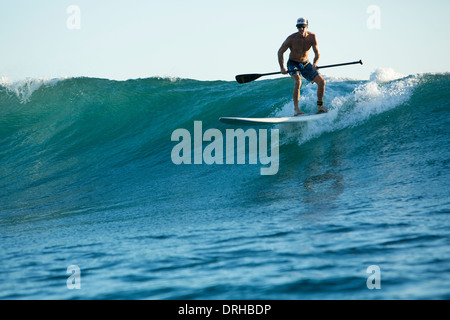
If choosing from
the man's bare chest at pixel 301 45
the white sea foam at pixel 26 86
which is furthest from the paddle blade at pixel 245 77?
the white sea foam at pixel 26 86

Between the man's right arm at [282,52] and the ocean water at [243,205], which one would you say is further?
the man's right arm at [282,52]

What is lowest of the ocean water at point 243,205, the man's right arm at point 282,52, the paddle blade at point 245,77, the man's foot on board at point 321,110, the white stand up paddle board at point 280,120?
the ocean water at point 243,205

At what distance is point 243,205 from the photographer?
6086mm

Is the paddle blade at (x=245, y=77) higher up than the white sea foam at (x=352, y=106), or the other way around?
the paddle blade at (x=245, y=77)

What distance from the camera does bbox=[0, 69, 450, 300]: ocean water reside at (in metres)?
3.22

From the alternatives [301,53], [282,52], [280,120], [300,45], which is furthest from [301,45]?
[280,120]

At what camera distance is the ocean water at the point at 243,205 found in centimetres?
322

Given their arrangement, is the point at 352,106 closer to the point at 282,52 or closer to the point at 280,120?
the point at 280,120

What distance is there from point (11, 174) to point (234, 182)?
6926mm

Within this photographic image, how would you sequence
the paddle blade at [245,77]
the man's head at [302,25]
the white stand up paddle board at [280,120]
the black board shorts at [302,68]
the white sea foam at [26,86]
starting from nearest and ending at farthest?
the man's head at [302,25] < the black board shorts at [302,68] < the white stand up paddle board at [280,120] < the paddle blade at [245,77] < the white sea foam at [26,86]

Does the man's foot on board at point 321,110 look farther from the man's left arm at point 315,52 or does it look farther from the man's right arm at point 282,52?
the man's right arm at point 282,52

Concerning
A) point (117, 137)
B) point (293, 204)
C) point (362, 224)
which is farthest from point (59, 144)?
point (362, 224)

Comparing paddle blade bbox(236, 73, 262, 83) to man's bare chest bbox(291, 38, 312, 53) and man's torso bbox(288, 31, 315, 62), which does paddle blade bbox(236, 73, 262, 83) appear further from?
man's bare chest bbox(291, 38, 312, 53)
